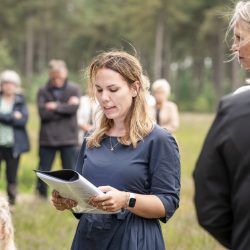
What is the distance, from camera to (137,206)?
10.2ft

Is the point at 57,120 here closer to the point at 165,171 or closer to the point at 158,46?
the point at 165,171

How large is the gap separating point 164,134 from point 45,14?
60.9m

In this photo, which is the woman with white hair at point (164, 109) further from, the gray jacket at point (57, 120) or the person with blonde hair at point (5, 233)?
the person with blonde hair at point (5, 233)

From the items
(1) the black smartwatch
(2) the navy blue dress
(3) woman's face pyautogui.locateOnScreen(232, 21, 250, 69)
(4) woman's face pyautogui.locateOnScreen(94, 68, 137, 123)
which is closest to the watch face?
(1) the black smartwatch

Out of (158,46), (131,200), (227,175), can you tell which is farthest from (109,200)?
(158,46)

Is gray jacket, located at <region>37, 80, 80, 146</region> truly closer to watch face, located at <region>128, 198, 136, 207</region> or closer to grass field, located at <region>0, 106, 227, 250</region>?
grass field, located at <region>0, 106, 227, 250</region>

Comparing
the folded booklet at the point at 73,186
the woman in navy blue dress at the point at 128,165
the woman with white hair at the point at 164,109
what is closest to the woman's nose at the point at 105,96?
the woman in navy blue dress at the point at 128,165

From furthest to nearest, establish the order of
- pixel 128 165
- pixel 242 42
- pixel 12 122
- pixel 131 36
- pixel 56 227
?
pixel 131 36
pixel 12 122
pixel 56 227
pixel 128 165
pixel 242 42

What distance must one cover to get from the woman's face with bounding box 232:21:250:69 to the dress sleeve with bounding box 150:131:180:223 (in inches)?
25.8

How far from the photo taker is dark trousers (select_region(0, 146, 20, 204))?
9.50 m

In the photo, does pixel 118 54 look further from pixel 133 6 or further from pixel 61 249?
pixel 133 6

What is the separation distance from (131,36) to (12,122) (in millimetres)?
51873

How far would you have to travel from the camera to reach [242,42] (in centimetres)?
257

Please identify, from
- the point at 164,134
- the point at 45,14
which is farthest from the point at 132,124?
the point at 45,14
